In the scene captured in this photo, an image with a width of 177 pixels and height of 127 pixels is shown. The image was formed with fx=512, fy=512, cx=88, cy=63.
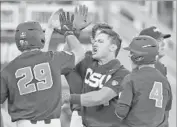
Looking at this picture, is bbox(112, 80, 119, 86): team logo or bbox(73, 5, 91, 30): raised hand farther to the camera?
bbox(73, 5, 91, 30): raised hand

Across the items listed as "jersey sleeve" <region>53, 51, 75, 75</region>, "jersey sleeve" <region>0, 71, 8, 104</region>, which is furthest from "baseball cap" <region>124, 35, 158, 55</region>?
"jersey sleeve" <region>0, 71, 8, 104</region>

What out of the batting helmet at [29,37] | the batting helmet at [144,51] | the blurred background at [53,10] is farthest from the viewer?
the blurred background at [53,10]

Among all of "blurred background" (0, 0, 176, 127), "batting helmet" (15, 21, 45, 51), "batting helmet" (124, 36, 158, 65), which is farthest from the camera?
"blurred background" (0, 0, 176, 127)

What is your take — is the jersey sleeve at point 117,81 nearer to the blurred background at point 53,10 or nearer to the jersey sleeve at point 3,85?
the jersey sleeve at point 3,85

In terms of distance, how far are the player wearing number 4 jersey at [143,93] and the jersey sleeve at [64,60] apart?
1.41 ft

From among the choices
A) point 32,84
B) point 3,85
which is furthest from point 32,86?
point 3,85

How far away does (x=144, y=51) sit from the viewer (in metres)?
3.92

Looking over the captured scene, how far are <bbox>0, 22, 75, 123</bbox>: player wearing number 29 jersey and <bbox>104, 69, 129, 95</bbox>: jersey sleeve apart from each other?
18.5 inches

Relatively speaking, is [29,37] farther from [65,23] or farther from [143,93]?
[143,93]

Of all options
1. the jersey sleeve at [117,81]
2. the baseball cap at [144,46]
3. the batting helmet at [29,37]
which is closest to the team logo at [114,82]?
the jersey sleeve at [117,81]

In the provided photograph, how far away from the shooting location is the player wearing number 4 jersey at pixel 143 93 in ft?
12.5

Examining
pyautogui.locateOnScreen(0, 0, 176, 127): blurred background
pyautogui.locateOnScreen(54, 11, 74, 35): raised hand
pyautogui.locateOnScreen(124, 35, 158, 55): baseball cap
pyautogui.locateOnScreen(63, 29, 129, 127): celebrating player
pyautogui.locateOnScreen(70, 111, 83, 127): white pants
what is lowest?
pyautogui.locateOnScreen(0, 0, 176, 127): blurred background

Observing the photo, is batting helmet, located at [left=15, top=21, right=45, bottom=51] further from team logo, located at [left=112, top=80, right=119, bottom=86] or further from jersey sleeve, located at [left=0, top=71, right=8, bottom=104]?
team logo, located at [left=112, top=80, right=119, bottom=86]

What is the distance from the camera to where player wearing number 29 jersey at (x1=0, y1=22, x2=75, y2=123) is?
12.2 feet
